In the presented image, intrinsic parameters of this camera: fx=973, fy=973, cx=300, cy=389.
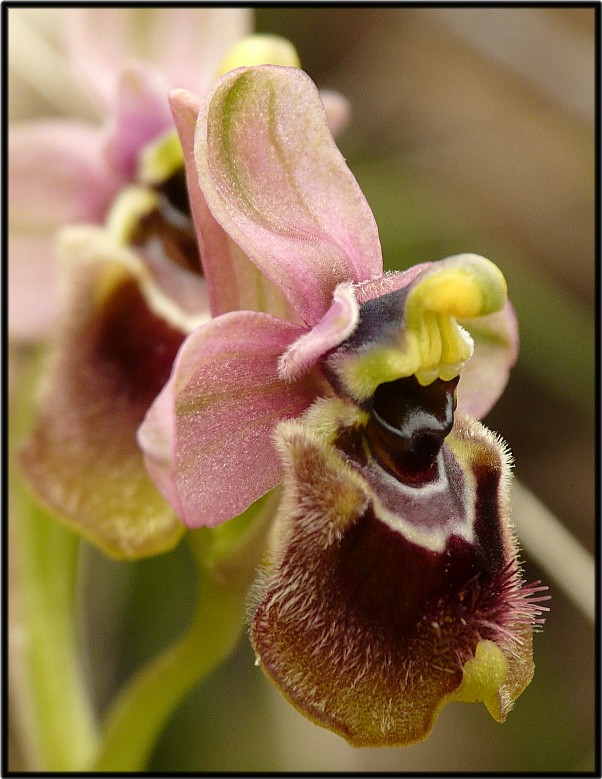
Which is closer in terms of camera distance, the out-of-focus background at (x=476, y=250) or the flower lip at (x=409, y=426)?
the flower lip at (x=409, y=426)

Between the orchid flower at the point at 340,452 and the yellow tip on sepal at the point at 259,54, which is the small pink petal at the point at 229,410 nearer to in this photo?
the orchid flower at the point at 340,452

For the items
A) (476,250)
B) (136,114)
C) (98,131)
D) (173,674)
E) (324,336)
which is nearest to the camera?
(324,336)

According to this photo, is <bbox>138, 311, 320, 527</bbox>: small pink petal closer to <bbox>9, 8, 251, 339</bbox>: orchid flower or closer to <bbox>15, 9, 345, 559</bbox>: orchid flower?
<bbox>15, 9, 345, 559</bbox>: orchid flower

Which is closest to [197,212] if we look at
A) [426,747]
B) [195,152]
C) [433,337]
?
[195,152]

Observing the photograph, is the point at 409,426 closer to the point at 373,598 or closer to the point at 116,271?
the point at 373,598

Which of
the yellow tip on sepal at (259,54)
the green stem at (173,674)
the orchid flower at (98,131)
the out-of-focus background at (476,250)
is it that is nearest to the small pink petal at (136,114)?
the orchid flower at (98,131)

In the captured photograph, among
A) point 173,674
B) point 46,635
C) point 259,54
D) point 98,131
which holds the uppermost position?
→ point 259,54

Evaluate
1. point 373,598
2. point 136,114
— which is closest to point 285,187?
point 373,598
